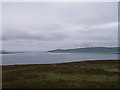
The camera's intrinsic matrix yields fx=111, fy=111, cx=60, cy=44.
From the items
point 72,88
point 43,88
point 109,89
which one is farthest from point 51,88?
point 109,89

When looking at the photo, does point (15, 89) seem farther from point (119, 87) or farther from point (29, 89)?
point (119, 87)

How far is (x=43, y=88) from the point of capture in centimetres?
923

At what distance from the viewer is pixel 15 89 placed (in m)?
9.11

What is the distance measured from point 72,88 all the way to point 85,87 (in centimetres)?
111

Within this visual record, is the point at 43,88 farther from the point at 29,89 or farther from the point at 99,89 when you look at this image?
the point at 99,89

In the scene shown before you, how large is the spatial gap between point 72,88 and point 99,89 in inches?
83.4

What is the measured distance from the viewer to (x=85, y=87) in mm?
9219

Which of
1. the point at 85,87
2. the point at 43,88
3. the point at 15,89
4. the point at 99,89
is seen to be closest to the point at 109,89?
the point at 99,89

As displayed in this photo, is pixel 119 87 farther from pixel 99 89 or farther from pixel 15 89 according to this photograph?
pixel 15 89

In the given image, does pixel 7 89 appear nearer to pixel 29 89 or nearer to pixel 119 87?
pixel 29 89

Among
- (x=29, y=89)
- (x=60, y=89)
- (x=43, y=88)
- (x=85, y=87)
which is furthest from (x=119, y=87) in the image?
(x=29, y=89)

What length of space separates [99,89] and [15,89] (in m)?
6.78


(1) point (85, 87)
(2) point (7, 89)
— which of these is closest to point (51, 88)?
(1) point (85, 87)

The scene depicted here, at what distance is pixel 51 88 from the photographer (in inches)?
361
